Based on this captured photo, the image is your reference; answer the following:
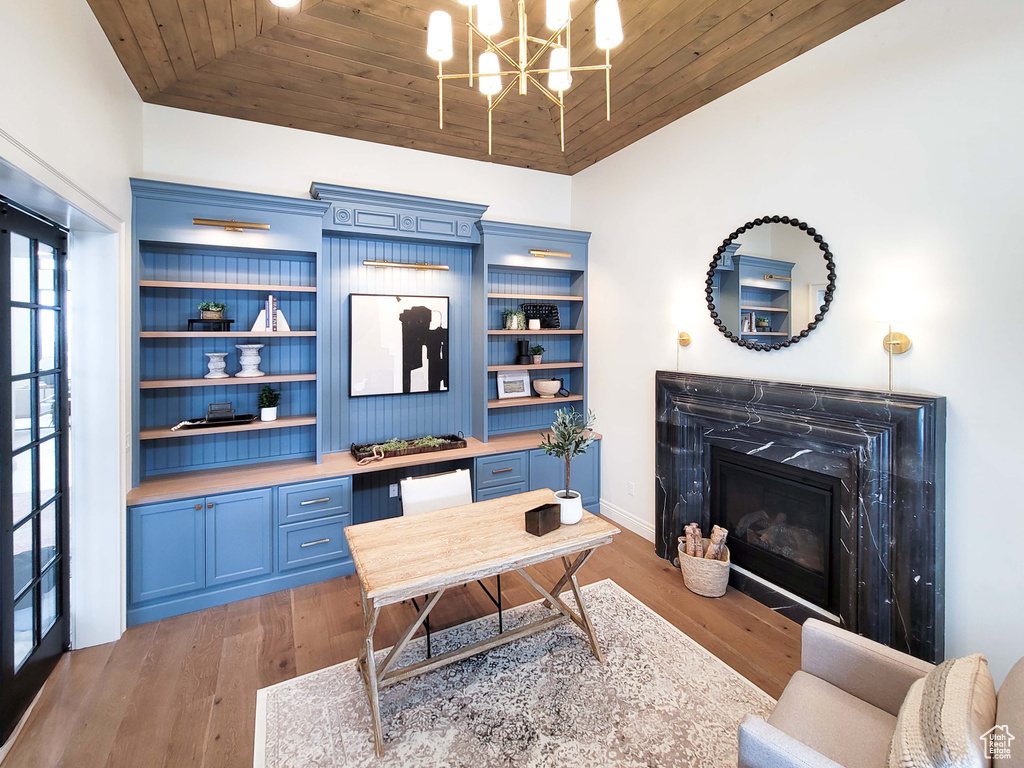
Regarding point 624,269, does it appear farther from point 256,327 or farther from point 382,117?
point 256,327

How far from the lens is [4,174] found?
1548mm

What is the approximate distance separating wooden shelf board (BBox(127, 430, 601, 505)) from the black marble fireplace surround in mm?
1747

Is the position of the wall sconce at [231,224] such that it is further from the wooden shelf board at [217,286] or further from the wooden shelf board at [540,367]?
the wooden shelf board at [540,367]

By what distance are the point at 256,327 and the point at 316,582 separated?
5.92 feet

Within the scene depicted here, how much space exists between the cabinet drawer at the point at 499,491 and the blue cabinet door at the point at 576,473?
0.31 feet

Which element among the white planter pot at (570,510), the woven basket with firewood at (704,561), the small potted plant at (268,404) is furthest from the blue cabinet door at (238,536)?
the woven basket with firewood at (704,561)

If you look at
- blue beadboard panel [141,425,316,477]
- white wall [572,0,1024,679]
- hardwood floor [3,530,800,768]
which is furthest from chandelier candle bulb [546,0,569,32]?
blue beadboard panel [141,425,316,477]

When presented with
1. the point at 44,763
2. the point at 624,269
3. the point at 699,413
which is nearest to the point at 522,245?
the point at 624,269

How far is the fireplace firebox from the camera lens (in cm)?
256

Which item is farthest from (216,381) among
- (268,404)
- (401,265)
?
(401,265)

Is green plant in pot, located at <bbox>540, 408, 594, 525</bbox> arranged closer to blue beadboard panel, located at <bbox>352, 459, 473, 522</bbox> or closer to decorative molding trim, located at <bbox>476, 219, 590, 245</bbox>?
blue beadboard panel, located at <bbox>352, 459, 473, 522</bbox>

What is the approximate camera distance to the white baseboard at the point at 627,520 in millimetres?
3750

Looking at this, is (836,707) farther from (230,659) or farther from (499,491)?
(230,659)

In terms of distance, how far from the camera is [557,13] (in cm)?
150
